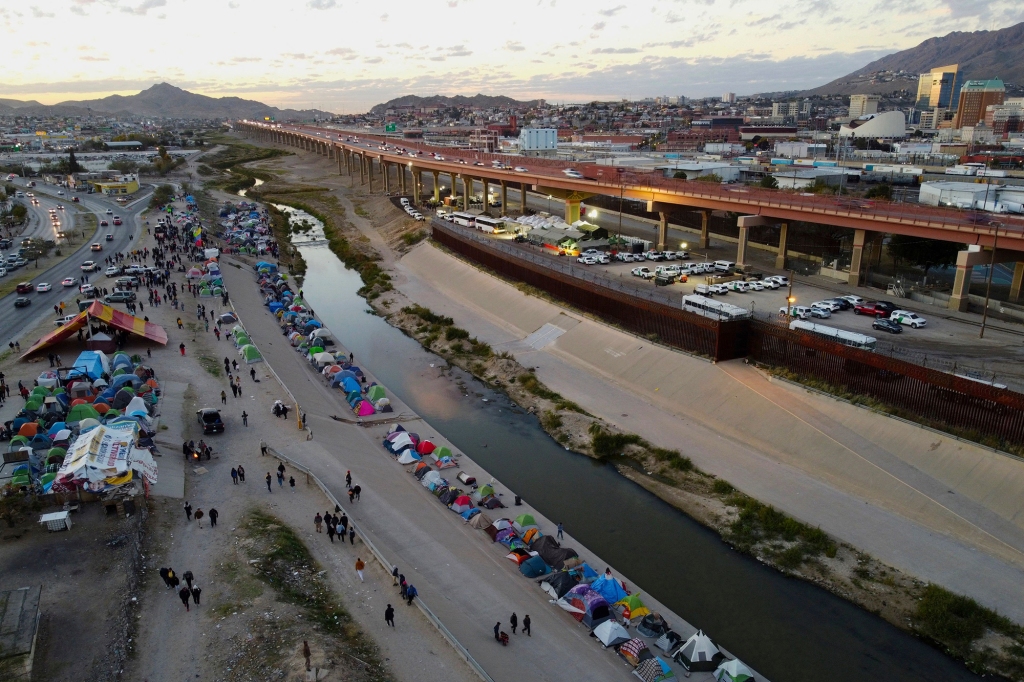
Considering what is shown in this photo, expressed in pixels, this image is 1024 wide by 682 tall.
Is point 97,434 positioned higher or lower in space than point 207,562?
higher

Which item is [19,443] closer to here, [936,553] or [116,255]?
[936,553]

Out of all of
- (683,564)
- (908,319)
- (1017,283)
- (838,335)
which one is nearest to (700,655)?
(683,564)

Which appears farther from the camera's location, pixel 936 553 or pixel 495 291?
pixel 495 291

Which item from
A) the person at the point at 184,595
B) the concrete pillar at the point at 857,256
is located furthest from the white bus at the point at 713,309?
the person at the point at 184,595

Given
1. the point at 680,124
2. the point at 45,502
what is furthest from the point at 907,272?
the point at 680,124

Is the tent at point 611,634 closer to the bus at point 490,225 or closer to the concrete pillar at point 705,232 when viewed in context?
the concrete pillar at point 705,232

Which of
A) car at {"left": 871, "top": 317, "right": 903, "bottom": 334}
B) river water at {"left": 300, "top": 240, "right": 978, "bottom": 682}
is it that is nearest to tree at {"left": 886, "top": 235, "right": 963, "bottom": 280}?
car at {"left": 871, "top": 317, "right": 903, "bottom": 334}
